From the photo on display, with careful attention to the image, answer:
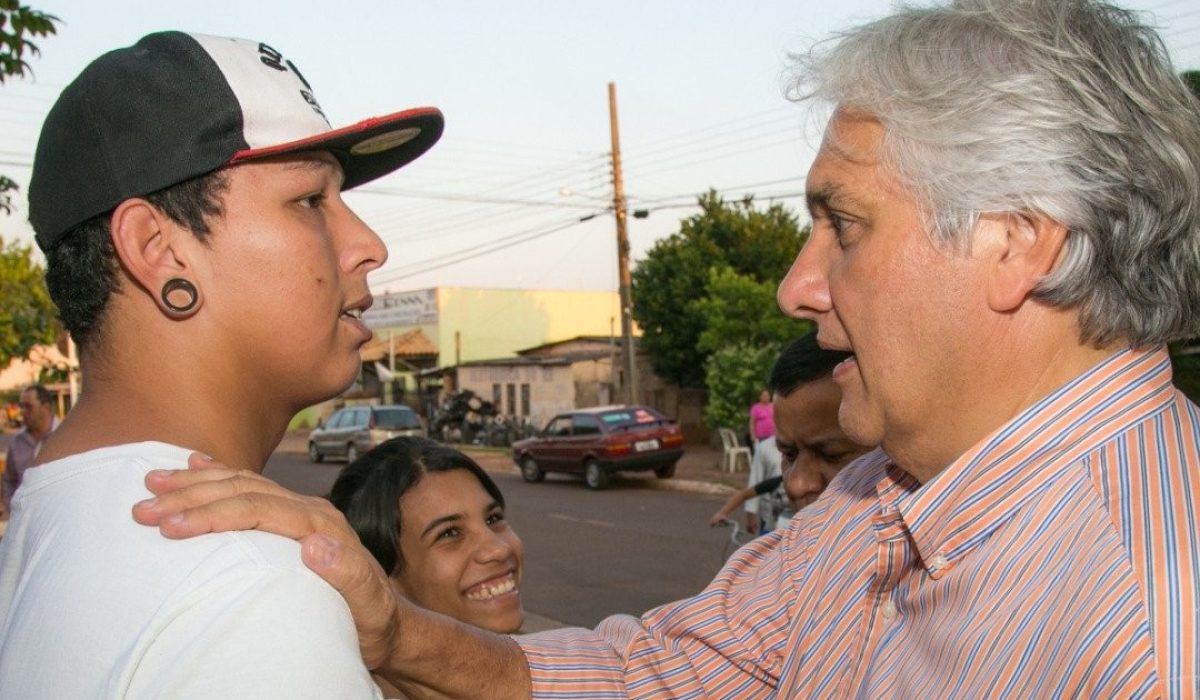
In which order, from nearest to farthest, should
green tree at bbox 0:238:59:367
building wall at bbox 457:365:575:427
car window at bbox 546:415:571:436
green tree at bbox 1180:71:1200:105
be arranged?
1. green tree at bbox 1180:71:1200:105
2. green tree at bbox 0:238:59:367
3. car window at bbox 546:415:571:436
4. building wall at bbox 457:365:575:427

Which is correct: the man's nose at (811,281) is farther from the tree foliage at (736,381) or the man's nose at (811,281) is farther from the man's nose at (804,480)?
the tree foliage at (736,381)

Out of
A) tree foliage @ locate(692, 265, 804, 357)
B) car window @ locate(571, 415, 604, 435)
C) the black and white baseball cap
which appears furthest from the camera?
tree foliage @ locate(692, 265, 804, 357)

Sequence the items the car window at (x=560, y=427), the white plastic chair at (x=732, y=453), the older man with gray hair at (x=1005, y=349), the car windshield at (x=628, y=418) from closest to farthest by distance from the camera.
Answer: the older man with gray hair at (x=1005, y=349)
the car windshield at (x=628, y=418)
the car window at (x=560, y=427)
the white plastic chair at (x=732, y=453)

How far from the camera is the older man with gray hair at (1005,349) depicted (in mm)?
1430

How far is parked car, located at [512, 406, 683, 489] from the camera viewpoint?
20234mm

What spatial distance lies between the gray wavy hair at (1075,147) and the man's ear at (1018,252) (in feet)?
0.06

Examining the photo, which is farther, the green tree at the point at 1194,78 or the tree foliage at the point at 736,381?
the tree foliage at the point at 736,381

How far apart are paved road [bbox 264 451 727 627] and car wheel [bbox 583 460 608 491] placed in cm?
27

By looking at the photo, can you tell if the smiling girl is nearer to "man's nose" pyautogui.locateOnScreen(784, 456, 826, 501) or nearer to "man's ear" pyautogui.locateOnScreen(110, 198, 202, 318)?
"man's nose" pyautogui.locateOnScreen(784, 456, 826, 501)

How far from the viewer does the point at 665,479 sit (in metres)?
21.2

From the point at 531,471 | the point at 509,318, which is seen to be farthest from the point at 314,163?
the point at 509,318

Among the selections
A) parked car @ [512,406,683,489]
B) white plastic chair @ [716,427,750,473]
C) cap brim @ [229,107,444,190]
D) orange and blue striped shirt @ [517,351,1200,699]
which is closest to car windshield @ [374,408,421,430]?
parked car @ [512,406,683,489]

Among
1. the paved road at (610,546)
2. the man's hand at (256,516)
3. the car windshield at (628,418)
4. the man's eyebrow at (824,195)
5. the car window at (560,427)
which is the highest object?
the man's eyebrow at (824,195)

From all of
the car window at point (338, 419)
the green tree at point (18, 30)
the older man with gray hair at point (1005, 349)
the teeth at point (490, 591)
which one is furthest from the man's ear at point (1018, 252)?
the car window at point (338, 419)
